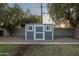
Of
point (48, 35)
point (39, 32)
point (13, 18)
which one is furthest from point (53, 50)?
point (13, 18)

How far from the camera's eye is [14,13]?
6230 mm

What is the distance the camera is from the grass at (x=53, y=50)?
614 centimetres

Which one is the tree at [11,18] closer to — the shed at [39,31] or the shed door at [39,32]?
the shed at [39,31]

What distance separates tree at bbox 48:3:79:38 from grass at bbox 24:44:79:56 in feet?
2.07

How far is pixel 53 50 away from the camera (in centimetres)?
619

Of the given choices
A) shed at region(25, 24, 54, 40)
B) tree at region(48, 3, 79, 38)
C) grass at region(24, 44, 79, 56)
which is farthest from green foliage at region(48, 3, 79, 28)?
grass at region(24, 44, 79, 56)

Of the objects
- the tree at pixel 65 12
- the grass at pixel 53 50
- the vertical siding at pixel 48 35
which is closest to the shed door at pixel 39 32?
the vertical siding at pixel 48 35

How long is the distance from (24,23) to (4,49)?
0.93 metres

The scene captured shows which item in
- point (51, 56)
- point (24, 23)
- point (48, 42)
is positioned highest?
point (24, 23)

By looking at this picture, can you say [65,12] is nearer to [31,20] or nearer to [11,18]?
[31,20]

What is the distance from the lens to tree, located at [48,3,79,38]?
6.10m

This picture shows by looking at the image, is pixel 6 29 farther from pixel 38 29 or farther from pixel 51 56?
pixel 51 56

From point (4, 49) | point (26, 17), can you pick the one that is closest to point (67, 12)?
point (26, 17)

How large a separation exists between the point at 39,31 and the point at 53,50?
681mm
